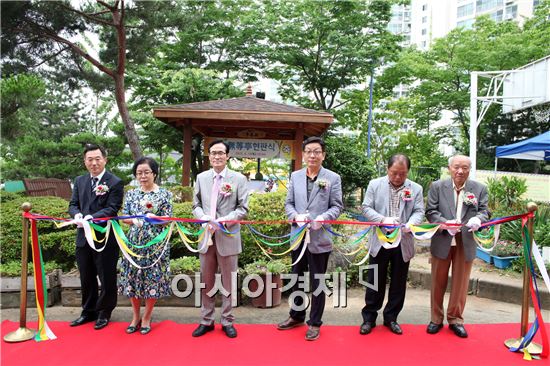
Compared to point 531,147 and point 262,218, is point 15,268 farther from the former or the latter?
point 531,147

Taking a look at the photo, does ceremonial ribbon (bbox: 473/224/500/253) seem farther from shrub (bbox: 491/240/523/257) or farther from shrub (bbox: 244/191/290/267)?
shrub (bbox: 244/191/290/267)

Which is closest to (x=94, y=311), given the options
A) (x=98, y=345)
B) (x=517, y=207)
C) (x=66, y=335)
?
(x=66, y=335)

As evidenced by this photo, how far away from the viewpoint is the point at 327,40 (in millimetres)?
13328

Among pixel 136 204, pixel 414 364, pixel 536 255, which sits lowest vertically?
pixel 414 364

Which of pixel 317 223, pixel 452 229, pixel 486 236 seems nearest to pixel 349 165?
pixel 486 236

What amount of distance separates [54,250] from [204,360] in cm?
324

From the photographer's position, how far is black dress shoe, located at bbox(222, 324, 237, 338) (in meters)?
3.46

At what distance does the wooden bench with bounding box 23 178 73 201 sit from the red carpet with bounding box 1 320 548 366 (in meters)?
5.99

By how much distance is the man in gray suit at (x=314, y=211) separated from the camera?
3514mm

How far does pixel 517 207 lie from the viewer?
7848mm

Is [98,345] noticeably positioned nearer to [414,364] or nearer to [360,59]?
[414,364]

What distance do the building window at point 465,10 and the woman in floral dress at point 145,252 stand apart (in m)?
42.8

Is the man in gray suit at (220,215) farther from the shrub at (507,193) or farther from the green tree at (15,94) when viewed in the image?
the shrub at (507,193)

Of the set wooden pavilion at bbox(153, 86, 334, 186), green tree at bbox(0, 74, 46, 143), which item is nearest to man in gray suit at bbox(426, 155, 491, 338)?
wooden pavilion at bbox(153, 86, 334, 186)
